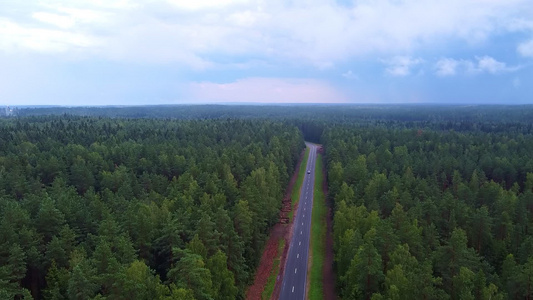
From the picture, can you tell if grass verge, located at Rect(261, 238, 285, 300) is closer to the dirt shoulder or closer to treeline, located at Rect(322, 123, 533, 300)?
the dirt shoulder

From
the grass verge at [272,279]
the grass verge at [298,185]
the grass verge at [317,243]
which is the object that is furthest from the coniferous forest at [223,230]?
the grass verge at [298,185]

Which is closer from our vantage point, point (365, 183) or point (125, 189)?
point (125, 189)

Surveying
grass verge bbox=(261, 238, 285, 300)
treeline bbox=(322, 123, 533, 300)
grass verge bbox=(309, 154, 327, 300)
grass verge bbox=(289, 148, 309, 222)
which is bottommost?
grass verge bbox=(261, 238, 285, 300)

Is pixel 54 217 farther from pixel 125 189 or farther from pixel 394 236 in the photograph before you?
pixel 394 236

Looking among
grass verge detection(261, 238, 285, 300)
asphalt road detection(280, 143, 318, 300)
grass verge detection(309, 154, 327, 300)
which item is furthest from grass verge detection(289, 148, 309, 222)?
grass verge detection(261, 238, 285, 300)

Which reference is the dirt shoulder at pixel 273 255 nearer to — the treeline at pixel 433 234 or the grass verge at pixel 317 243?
the grass verge at pixel 317 243

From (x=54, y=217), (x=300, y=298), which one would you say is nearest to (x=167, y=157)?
(x=54, y=217)

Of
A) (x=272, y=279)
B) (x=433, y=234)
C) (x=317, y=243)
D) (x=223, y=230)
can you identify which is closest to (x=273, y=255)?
(x=272, y=279)
